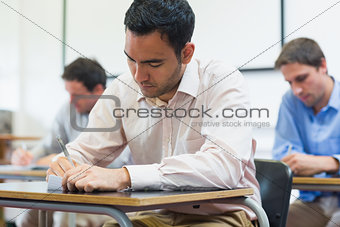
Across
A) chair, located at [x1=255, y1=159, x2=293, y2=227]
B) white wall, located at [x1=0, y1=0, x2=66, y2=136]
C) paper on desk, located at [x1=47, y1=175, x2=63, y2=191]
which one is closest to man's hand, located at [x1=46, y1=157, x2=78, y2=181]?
paper on desk, located at [x1=47, y1=175, x2=63, y2=191]

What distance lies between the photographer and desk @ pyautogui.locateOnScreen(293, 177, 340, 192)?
154 cm

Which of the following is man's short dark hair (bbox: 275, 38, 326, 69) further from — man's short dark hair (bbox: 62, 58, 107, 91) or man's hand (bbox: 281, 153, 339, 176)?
man's short dark hair (bbox: 62, 58, 107, 91)

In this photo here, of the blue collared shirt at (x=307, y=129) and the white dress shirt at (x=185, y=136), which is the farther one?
the blue collared shirt at (x=307, y=129)

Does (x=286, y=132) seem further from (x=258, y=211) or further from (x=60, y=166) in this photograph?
(x=60, y=166)

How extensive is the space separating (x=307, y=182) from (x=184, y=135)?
0.51 meters

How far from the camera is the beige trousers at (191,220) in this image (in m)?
1.20

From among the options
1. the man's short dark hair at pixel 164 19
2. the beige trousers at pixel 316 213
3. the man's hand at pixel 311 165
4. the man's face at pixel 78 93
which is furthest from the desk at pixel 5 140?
the man's short dark hair at pixel 164 19

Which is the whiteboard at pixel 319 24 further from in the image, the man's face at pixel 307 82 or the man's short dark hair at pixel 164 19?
the man's short dark hair at pixel 164 19

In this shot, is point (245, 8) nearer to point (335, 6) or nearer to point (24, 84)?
point (335, 6)

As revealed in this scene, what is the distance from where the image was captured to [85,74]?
2.71 meters

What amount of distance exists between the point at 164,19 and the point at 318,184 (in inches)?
29.0

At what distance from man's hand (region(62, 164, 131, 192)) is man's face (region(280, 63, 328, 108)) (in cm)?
134

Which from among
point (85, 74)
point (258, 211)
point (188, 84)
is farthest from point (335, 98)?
point (85, 74)

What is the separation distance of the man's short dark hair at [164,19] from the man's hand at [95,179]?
1.24 feet
